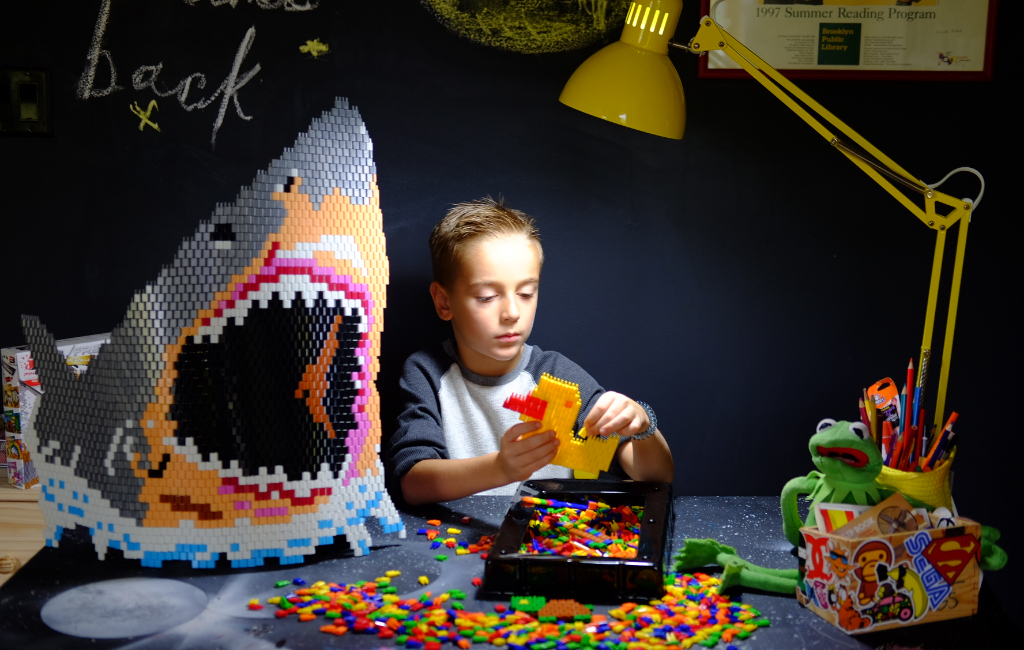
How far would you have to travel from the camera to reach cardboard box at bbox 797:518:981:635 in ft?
2.85

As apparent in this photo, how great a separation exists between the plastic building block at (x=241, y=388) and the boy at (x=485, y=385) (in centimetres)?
22

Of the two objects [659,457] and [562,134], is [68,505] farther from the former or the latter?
[562,134]

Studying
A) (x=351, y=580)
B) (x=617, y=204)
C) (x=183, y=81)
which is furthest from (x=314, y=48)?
(x=351, y=580)

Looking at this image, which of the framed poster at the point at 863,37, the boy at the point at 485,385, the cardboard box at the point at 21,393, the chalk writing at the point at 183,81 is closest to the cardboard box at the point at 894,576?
the boy at the point at 485,385

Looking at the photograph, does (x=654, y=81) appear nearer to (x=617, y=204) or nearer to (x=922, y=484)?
(x=617, y=204)

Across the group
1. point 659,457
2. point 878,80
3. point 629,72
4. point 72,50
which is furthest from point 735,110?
point 72,50

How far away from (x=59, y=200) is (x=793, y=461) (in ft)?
4.78

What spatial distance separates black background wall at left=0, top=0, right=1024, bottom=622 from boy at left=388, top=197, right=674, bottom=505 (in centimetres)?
12

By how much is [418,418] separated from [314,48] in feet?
2.22

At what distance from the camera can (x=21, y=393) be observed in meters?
1.25

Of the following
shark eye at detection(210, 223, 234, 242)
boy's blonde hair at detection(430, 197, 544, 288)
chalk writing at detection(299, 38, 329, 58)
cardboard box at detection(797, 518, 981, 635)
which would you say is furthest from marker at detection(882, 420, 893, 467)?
chalk writing at detection(299, 38, 329, 58)

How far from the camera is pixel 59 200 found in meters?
1.43

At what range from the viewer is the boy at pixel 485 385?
1169 mm

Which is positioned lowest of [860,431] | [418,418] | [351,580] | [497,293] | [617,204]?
[351,580]
